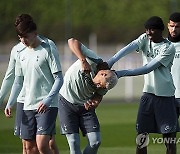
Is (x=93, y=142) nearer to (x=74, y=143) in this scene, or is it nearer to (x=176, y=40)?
(x=74, y=143)

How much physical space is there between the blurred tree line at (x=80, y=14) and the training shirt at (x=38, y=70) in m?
25.0

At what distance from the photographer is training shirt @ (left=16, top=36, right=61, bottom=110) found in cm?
1150

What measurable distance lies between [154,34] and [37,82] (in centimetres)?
207

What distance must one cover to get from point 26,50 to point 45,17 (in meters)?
29.4

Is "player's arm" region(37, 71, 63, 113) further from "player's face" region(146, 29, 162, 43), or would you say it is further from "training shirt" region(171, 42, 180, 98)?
"training shirt" region(171, 42, 180, 98)

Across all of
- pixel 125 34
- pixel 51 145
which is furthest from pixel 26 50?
pixel 125 34

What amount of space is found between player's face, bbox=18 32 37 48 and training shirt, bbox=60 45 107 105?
655 millimetres

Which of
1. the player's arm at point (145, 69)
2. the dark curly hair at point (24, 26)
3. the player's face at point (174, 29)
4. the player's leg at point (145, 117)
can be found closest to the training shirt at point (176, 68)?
the player's face at point (174, 29)

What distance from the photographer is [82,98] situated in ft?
38.0

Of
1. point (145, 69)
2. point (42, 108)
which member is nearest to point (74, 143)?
point (42, 108)

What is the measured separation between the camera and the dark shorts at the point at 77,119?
11.5 m

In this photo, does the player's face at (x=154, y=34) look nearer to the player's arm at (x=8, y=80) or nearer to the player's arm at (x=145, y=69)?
the player's arm at (x=145, y=69)


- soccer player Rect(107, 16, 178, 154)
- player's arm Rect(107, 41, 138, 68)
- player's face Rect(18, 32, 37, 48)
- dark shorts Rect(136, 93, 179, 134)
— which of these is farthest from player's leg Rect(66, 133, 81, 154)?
dark shorts Rect(136, 93, 179, 134)

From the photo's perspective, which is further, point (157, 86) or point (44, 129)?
point (157, 86)
